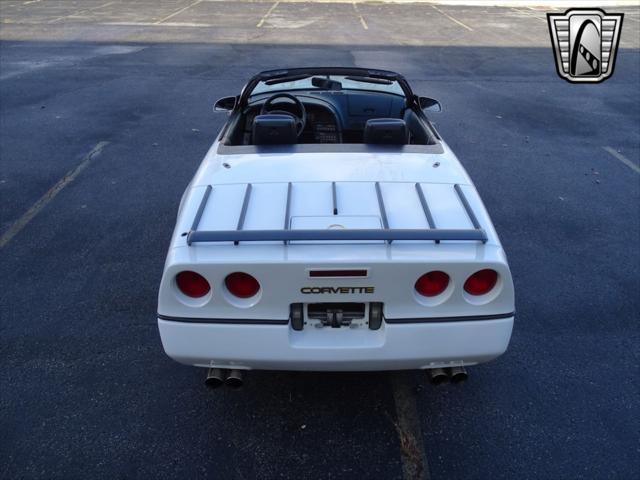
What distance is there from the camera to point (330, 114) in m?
4.44

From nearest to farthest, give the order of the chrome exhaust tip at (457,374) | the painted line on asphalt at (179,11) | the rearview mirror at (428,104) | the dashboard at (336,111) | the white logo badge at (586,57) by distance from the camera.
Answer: the chrome exhaust tip at (457,374) < the dashboard at (336,111) < the rearview mirror at (428,104) < the white logo badge at (586,57) < the painted line on asphalt at (179,11)

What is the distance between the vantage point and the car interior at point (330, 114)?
165 inches

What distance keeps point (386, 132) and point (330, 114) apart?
0.93 meters

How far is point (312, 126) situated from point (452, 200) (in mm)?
1955

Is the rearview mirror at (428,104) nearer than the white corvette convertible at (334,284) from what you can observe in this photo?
No

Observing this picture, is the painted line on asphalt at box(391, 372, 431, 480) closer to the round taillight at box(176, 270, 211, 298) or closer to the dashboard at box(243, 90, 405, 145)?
the round taillight at box(176, 270, 211, 298)

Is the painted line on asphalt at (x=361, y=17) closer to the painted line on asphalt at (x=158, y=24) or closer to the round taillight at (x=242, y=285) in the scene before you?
the painted line on asphalt at (x=158, y=24)

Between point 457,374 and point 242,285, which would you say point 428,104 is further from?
point 242,285

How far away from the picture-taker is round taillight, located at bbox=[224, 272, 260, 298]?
2465 millimetres

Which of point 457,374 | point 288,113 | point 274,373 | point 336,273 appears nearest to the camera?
point 336,273

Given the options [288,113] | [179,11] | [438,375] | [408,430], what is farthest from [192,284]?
[179,11]

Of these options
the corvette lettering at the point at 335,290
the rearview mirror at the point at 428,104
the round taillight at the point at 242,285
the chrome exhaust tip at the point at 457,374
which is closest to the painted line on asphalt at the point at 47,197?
the round taillight at the point at 242,285

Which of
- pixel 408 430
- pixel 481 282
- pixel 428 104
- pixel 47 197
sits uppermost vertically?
pixel 428 104

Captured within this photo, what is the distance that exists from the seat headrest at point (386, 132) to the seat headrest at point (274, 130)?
52 cm
